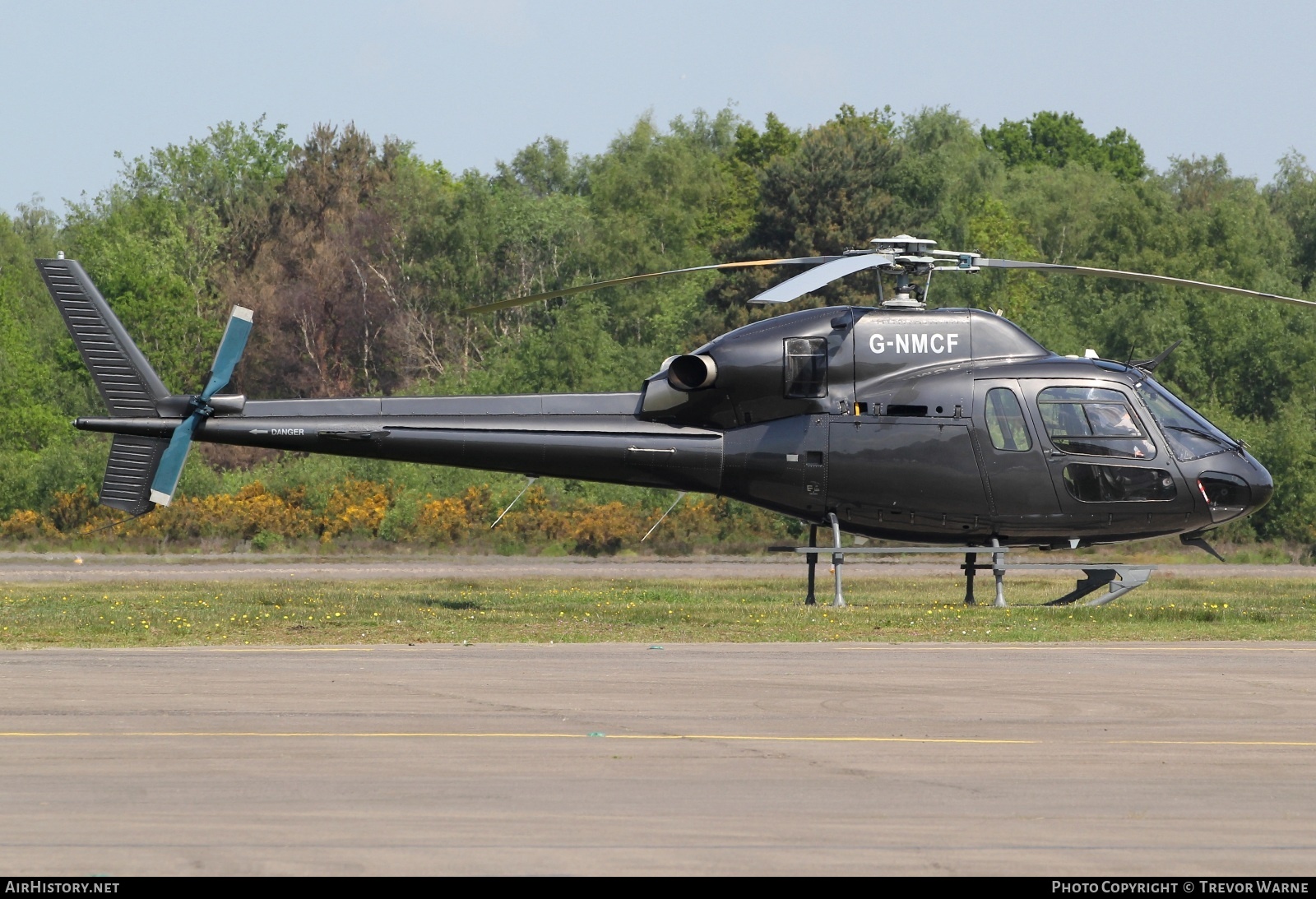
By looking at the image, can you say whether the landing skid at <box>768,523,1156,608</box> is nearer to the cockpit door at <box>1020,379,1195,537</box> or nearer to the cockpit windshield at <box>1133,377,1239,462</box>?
the cockpit door at <box>1020,379,1195,537</box>

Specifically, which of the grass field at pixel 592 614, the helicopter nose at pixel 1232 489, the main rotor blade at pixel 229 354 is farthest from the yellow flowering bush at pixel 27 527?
the helicopter nose at pixel 1232 489

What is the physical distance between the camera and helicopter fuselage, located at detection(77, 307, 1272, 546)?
1972 centimetres

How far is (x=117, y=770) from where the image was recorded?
905 centimetres

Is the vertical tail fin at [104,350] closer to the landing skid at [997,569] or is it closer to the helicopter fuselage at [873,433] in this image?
the helicopter fuselage at [873,433]

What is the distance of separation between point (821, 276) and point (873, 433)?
3478 millimetres

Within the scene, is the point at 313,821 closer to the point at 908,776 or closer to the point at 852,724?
the point at 908,776

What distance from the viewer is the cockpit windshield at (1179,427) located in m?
19.9

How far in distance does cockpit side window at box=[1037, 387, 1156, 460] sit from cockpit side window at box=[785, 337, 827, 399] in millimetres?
2904

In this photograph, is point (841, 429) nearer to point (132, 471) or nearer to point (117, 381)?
point (132, 471)

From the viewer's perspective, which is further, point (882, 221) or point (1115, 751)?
point (882, 221)

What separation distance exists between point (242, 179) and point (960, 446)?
64.5 meters

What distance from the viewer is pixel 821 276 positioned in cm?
1697

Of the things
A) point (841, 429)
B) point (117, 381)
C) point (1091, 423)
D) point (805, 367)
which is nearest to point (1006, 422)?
point (1091, 423)
